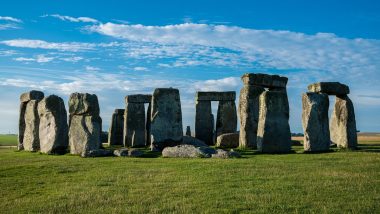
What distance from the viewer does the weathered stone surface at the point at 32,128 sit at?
25.7 metres

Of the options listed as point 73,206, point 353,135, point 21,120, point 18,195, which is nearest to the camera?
point 73,206

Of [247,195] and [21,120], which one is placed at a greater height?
[21,120]

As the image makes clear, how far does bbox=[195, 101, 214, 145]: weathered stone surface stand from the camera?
105 feet

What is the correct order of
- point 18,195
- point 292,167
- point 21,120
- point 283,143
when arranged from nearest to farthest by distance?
point 18,195 < point 292,167 < point 283,143 < point 21,120

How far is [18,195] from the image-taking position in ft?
39.8

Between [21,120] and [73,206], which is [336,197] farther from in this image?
[21,120]

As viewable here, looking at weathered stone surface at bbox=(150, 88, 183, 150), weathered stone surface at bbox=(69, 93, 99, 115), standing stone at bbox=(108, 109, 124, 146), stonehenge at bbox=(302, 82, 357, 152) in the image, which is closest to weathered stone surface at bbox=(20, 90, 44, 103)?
weathered stone surface at bbox=(69, 93, 99, 115)

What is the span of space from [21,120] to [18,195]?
1790 centimetres

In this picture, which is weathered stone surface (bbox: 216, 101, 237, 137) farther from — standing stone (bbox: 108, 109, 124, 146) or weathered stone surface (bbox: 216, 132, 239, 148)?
standing stone (bbox: 108, 109, 124, 146)

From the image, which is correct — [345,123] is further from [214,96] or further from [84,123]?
[84,123]

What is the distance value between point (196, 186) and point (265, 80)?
13941mm

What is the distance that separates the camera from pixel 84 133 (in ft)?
71.2

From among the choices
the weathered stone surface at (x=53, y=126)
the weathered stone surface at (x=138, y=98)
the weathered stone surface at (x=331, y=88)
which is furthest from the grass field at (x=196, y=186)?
the weathered stone surface at (x=138, y=98)

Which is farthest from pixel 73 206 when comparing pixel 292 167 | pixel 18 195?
pixel 292 167
